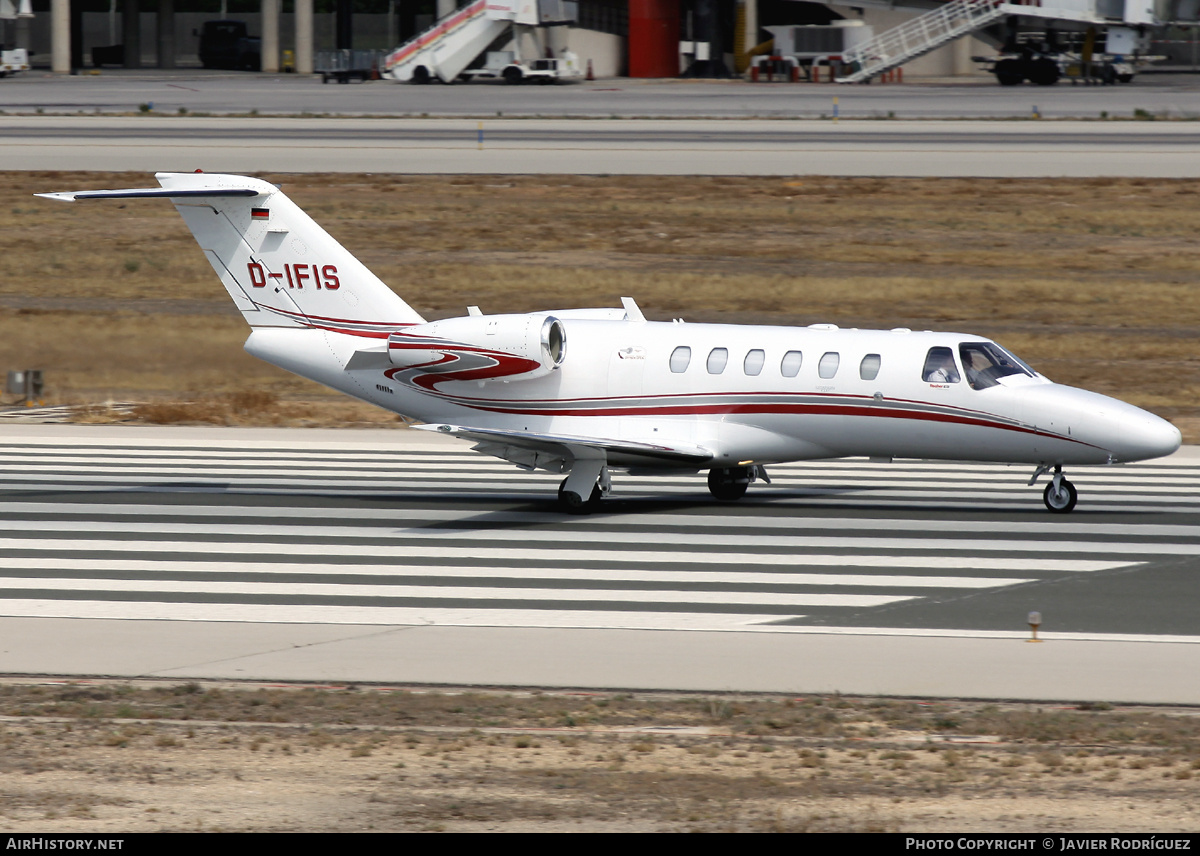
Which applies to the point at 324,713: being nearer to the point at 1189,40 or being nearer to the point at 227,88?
the point at 227,88

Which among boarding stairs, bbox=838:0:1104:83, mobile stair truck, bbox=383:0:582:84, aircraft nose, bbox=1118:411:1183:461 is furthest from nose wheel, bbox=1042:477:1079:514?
mobile stair truck, bbox=383:0:582:84

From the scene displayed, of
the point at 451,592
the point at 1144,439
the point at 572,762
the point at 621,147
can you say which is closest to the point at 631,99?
the point at 621,147

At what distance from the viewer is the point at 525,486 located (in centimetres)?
2453

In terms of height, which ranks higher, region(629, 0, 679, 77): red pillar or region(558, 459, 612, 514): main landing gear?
region(629, 0, 679, 77): red pillar

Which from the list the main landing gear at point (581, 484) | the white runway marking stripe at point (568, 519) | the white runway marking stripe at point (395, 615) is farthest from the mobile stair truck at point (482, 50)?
the white runway marking stripe at point (395, 615)

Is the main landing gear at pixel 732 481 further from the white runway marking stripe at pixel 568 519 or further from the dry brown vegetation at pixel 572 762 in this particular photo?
the dry brown vegetation at pixel 572 762

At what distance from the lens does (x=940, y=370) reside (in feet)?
68.7

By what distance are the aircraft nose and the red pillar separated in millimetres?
77172

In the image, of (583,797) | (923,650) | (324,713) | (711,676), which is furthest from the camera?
(923,650)

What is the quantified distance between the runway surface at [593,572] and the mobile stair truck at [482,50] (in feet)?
210

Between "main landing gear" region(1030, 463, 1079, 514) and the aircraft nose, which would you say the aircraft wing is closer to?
"main landing gear" region(1030, 463, 1079, 514)

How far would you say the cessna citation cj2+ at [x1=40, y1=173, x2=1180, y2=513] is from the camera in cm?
2081

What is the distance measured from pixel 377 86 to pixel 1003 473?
66975 mm
